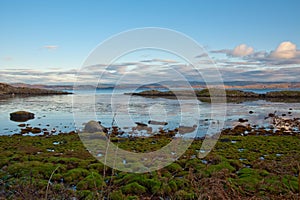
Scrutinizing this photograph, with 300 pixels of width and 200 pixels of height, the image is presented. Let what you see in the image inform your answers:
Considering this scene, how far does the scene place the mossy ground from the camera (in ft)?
18.7

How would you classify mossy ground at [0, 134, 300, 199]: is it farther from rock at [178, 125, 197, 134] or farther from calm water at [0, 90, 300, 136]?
calm water at [0, 90, 300, 136]

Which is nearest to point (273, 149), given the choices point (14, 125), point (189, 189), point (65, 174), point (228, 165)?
point (228, 165)

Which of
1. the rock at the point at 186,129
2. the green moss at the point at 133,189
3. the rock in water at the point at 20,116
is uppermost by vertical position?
the green moss at the point at 133,189

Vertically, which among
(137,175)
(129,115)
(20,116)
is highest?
(137,175)

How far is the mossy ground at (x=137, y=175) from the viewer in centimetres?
570

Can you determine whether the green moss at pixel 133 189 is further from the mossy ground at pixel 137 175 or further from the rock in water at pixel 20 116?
the rock in water at pixel 20 116

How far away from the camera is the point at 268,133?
2400 cm

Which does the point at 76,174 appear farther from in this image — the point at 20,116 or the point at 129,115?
the point at 20,116

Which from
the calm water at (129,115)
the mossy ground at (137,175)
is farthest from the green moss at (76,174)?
the calm water at (129,115)

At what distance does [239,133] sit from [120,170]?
15.6 m

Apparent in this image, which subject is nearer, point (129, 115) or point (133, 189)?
point (133, 189)

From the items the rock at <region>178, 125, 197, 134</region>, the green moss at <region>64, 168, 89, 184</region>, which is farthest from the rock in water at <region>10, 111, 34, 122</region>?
the green moss at <region>64, 168, 89, 184</region>

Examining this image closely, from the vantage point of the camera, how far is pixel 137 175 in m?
10.3

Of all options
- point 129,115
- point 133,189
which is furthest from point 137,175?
point 129,115
